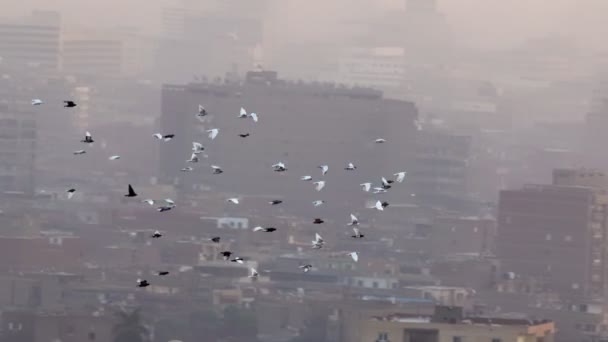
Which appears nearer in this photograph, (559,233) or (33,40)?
(559,233)

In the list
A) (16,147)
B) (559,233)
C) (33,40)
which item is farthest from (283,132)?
(559,233)

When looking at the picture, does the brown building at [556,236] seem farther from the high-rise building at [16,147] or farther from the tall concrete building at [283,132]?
the high-rise building at [16,147]

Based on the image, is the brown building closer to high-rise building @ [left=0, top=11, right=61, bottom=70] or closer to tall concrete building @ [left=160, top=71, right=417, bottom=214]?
tall concrete building @ [left=160, top=71, right=417, bottom=214]

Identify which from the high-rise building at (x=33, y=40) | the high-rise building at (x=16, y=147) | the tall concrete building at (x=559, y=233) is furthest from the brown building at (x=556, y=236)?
the high-rise building at (x=33, y=40)

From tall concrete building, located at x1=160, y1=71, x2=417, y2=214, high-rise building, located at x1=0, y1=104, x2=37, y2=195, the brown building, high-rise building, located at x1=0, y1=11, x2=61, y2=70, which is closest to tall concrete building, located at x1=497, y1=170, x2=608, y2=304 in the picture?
the brown building

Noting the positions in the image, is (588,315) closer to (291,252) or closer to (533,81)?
(291,252)

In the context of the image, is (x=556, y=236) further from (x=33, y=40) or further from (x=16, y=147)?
(x=33, y=40)
